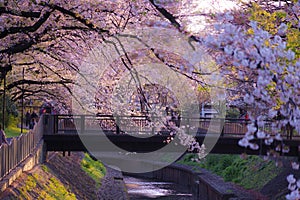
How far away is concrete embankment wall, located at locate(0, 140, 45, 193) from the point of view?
14819 mm

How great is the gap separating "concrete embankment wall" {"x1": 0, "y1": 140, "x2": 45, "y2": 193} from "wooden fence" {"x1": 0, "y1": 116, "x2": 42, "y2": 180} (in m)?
0.11

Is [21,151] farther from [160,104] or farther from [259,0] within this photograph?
[259,0]

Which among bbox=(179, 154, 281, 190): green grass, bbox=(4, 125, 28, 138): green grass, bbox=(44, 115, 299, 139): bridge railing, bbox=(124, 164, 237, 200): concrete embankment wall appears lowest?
bbox=(124, 164, 237, 200): concrete embankment wall

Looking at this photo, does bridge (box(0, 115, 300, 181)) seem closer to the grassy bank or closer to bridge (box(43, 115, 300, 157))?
bridge (box(43, 115, 300, 157))

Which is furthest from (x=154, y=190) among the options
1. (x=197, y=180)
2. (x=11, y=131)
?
(x=11, y=131)

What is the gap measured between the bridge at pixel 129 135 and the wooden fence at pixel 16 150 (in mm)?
2089

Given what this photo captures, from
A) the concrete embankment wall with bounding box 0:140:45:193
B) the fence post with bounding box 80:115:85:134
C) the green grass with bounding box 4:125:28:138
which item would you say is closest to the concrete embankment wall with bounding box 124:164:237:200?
the fence post with bounding box 80:115:85:134

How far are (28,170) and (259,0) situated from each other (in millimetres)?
10048

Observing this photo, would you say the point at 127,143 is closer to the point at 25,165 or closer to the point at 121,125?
the point at 121,125

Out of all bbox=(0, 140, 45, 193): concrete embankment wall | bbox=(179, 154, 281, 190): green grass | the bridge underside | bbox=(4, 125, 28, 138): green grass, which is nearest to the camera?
bbox=(0, 140, 45, 193): concrete embankment wall

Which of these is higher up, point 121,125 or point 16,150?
point 121,125

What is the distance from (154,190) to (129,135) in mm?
16960

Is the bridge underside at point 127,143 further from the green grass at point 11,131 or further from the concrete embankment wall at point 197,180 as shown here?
the green grass at point 11,131

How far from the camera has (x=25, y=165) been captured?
18.8 metres
